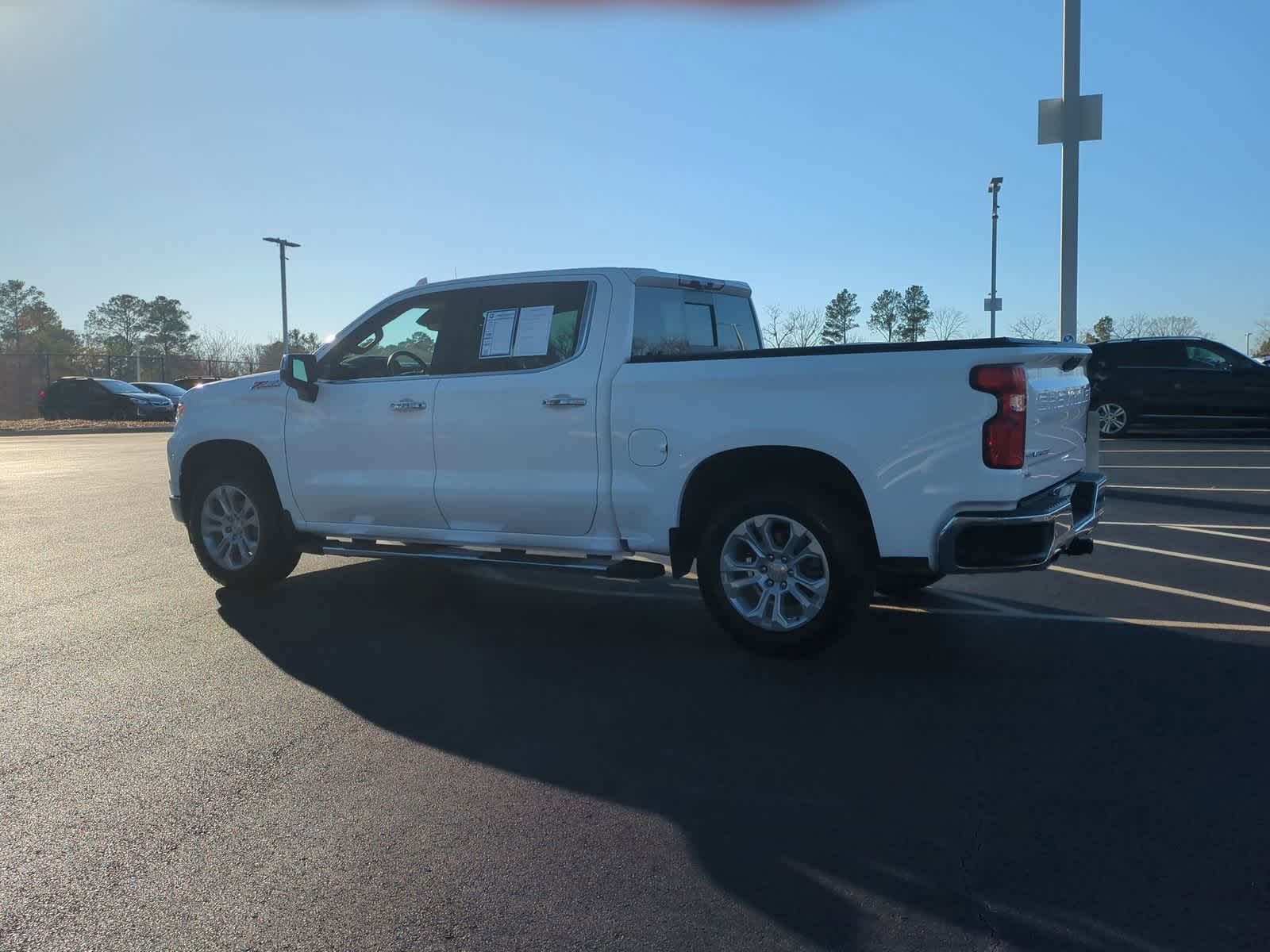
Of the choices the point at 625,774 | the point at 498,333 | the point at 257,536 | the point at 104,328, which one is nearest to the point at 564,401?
the point at 498,333

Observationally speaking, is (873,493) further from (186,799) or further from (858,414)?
(186,799)

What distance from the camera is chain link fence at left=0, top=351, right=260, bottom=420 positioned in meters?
46.6

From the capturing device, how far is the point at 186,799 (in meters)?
3.82

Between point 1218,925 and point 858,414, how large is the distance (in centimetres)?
279

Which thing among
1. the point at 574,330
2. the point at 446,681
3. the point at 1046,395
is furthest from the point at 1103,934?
the point at 574,330

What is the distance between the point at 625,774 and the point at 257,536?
14.2 ft

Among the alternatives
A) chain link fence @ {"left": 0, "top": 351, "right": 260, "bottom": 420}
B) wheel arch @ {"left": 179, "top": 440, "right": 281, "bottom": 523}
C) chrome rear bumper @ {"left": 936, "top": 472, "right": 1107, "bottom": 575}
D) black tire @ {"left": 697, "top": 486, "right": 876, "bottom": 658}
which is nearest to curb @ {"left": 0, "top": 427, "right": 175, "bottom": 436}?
chain link fence @ {"left": 0, "top": 351, "right": 260, "bottom": 420}

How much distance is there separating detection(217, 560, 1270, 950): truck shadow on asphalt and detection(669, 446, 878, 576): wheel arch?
0.64 meters

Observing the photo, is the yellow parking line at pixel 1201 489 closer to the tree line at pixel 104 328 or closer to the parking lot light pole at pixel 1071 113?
the parking lot light pole at pixel 1071 113

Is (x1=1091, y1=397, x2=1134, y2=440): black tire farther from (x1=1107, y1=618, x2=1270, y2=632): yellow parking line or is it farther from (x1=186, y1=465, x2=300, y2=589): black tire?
(x1=186, y1=465, x2=300, y2=589): black tire

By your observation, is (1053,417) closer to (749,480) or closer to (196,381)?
(749,480)

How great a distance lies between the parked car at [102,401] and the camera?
34.0 m

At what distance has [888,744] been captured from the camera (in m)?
4.33

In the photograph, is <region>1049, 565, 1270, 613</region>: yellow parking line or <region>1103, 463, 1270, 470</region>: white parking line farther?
<region>1103, 463, 1270, 470</region>: white parking line
